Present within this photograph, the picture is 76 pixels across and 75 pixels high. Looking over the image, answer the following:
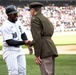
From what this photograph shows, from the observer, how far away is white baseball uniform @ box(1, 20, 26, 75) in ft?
20.7

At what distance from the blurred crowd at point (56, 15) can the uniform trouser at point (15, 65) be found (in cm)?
3667

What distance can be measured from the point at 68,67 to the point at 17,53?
5.08m

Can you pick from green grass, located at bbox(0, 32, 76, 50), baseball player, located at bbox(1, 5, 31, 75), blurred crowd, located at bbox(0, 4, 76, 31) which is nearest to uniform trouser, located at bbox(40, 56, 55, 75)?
baseball player, located at bbox(1, 5, 31, 75)

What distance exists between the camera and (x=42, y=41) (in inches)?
224

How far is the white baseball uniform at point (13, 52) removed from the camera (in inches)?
248

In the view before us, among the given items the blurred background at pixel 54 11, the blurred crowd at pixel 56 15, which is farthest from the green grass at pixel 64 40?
the blurred background at pixel 54 11

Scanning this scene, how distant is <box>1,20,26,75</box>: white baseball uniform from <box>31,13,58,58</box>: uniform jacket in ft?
2.75

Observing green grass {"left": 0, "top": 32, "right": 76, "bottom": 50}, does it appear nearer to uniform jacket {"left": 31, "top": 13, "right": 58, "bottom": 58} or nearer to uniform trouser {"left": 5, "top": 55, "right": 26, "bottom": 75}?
uniform trouser {"left": 5, "top": 55, "right": 26, "bottom": 75}

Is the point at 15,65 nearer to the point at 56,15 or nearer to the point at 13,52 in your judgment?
the point at 13,52

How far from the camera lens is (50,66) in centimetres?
579

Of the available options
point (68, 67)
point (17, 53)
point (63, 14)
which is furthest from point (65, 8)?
point (17, 53)

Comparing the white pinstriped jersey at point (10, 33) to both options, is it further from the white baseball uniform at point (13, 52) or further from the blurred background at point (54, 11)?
the blurred background at point (54, 11)

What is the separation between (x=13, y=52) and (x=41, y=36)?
93 cm

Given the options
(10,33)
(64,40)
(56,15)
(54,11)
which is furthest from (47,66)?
(54,11)
